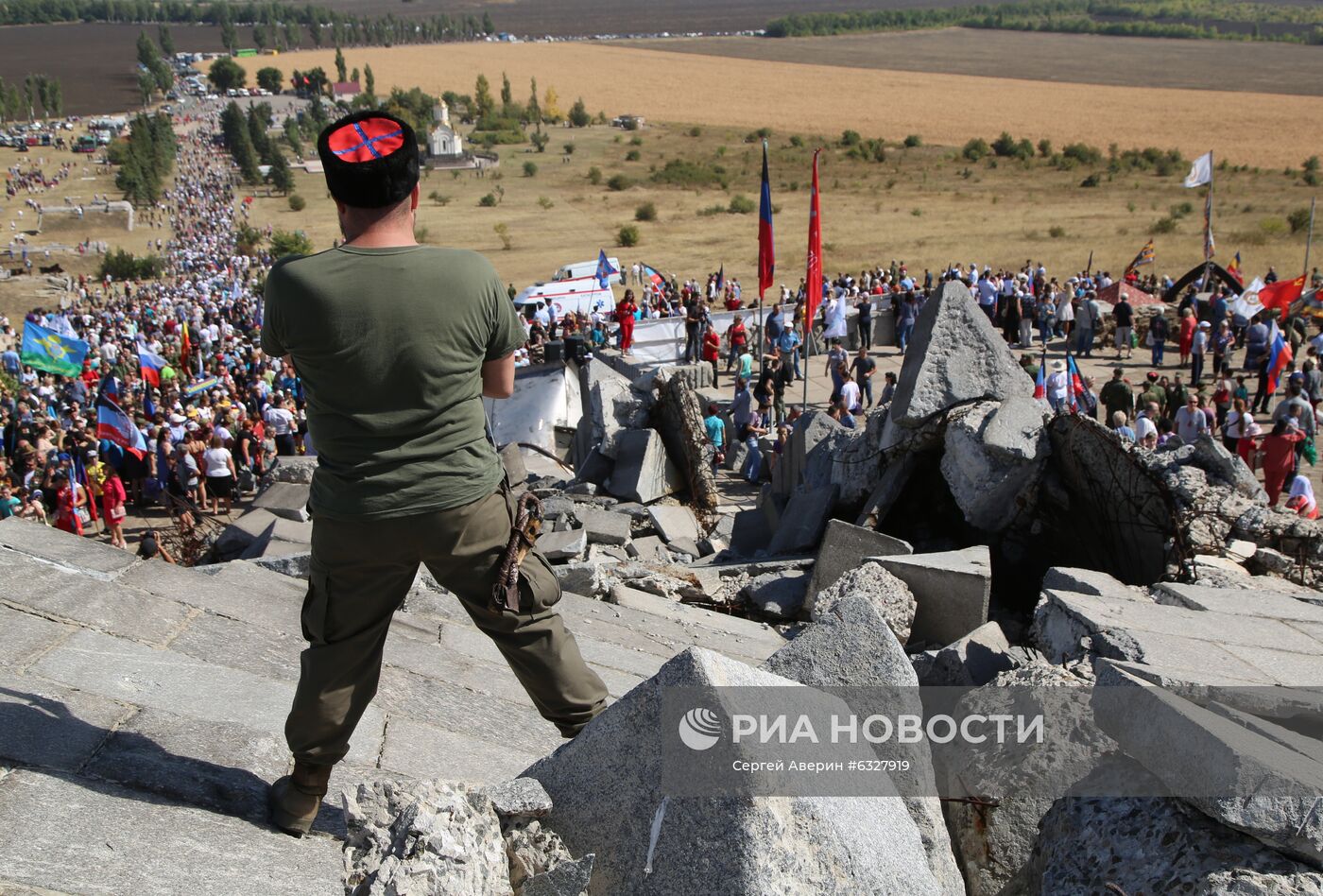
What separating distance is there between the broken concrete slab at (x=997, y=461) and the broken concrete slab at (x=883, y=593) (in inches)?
74.9

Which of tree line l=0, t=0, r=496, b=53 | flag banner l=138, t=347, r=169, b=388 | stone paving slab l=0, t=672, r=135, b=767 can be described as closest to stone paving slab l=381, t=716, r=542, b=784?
stone paving slab l=0, t=672, r=135, b=767

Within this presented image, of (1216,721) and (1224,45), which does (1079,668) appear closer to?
(1216,721)

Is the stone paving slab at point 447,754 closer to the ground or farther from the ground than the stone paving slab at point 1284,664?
farther from the ground

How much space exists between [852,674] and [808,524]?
517 centimetres

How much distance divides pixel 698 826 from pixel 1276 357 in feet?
55.0

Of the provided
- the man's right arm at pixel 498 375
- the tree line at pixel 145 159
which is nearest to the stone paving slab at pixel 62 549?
the man's right arm at pixel 498 375

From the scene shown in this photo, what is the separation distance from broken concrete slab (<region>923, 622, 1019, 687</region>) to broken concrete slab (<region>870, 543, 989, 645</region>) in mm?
999

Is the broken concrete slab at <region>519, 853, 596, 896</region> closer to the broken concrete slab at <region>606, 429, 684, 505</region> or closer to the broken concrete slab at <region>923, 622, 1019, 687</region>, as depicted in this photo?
the broken concrete slab at <region>923, 622, 1019, 687</region>

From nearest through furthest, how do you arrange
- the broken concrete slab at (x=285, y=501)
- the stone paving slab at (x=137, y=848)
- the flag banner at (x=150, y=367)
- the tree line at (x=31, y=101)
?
the stone paving slab at (x=137, y=848), the broken concrete slab at (x=285, y=501), the flag banner at (x=150, y=367), the tree line at (x=31, y=101)

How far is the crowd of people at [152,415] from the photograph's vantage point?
502 inches

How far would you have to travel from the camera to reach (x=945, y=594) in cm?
572

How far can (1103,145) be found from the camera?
2734 inches

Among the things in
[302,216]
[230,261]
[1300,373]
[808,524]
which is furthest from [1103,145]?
[808,524]

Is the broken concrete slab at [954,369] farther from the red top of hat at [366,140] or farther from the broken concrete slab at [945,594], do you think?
the red top of hat at [366,140]
